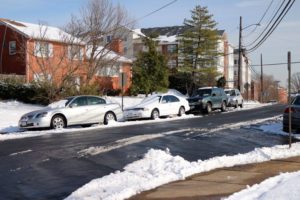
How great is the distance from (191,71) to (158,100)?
30372mm

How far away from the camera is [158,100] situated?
2217cm

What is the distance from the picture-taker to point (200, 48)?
49.4 metres

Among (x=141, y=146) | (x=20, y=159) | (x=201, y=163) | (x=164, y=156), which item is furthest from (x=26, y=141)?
(x=201, y=163)

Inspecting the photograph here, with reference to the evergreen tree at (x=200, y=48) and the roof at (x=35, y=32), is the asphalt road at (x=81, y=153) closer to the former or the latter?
the roof at (x=35, y=32)

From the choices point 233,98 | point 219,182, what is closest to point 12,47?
point 233,98

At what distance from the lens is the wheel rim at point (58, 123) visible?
16.0 m

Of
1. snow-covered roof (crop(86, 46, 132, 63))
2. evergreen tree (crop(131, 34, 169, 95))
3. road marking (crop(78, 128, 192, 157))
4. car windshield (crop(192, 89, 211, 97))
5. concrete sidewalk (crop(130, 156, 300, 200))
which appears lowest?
concrete sidewalk (crop(130, 156, 300, 200))

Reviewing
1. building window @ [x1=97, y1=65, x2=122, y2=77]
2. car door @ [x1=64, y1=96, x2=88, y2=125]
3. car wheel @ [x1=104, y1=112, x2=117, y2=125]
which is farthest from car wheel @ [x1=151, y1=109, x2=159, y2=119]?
building window @ [x1=97, y1=65, x2=122, y2=77]

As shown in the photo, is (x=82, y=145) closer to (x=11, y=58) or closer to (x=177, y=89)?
(x=11, y=58)

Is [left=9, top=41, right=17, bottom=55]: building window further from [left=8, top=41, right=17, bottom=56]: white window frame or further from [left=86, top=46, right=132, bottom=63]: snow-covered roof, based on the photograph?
[left=86, top=46, right=132, bottom=63]: snow-covered roof

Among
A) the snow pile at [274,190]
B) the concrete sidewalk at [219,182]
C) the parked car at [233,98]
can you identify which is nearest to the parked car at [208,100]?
the parked car at [233,98]

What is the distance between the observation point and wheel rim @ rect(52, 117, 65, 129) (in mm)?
15986

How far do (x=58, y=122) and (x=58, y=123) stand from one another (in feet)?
0.15

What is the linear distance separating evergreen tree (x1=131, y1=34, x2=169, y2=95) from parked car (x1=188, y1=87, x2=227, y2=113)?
13325 millimetres
